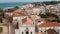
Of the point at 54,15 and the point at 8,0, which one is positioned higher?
the point at 8,0

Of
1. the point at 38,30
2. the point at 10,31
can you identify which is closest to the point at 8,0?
the point at 10,31

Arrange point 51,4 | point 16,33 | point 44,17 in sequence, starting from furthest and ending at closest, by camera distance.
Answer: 1. point 51,4
2. point 44,17
3. point 16,33

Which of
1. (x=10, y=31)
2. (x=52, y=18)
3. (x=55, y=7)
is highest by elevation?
(x=55, y=7)

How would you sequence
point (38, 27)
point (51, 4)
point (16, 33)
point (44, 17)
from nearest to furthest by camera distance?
point (16, 33) → point (38, 27) → point (44, 17) → point (51, 4)

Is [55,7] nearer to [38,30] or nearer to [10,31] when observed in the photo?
[38,30]

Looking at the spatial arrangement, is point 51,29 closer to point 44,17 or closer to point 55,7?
point 44,17

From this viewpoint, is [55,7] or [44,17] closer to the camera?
[44,17]

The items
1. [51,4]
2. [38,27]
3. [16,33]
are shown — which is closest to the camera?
[16,33]

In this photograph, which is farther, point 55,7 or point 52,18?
point 55,7

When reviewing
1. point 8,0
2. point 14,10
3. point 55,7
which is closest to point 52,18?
point 55,7
